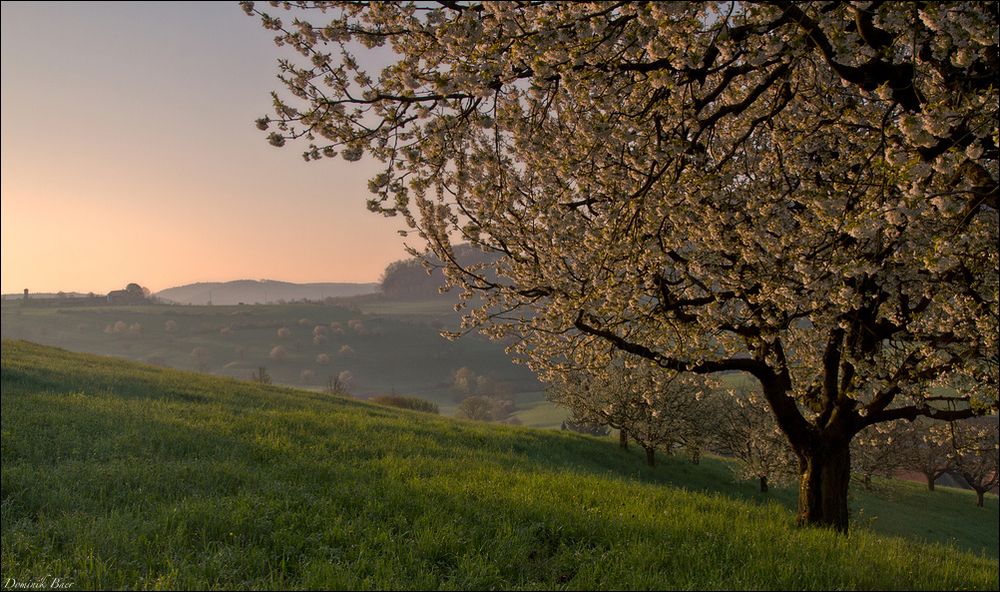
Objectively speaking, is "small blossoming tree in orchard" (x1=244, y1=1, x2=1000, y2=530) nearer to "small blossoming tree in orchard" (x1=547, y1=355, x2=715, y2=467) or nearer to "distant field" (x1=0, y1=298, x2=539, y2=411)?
"small blossoming tree in orchard" (x1=547, y1=355, x2=715, y2=467)

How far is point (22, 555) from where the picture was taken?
21.3 feet

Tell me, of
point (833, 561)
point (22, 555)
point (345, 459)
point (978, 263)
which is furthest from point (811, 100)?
point (22, 555)

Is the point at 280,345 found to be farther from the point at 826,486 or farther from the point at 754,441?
the point at 826,486

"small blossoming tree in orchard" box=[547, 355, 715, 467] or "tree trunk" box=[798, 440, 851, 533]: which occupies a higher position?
"tree trunk" box=[798, 440, 851, 533]

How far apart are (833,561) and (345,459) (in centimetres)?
915

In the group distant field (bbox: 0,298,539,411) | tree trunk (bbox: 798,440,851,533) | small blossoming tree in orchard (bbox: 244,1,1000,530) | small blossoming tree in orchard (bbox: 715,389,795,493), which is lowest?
distant field (bbox: 0,298,539,411)

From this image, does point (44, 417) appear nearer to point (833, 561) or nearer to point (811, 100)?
point (833, 561)

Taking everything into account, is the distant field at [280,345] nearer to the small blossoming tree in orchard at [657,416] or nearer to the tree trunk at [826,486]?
the small blossoming tree in orchard at [657,416]

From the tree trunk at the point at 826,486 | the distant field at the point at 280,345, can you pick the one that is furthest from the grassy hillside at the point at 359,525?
the distant field at the point at 280,345

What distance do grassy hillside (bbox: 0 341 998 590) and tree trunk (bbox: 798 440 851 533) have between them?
1.66 feet

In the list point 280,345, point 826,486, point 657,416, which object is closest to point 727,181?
point 826,486

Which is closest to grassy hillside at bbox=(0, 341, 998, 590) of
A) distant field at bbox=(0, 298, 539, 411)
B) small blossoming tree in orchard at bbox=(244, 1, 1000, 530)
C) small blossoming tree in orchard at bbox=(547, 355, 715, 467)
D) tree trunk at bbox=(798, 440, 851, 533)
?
tree trunk at bbox=(798, 440, 851, 533)

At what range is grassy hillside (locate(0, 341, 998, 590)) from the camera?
20.7ft

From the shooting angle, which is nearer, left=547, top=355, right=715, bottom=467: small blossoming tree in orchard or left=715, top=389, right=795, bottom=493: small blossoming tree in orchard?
left=715, top=389, right=795, bottom=493: small blossoming tree in orchard
